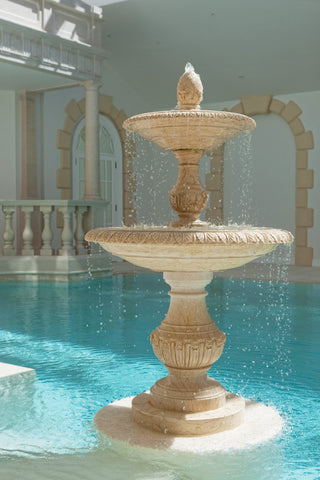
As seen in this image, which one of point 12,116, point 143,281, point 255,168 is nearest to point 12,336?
point 143,281

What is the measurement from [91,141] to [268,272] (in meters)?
3.85

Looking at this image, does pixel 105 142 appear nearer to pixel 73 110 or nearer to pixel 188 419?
pixel 73 110

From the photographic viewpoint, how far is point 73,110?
12.1 m

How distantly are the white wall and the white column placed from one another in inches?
60.6

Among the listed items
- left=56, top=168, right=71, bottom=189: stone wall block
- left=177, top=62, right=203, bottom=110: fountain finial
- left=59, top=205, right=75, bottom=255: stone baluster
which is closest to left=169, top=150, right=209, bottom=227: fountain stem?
left=177, top=62, right=203, bottom=110: fountain finial

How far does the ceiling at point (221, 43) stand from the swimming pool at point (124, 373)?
15.5ft

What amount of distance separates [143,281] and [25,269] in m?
1.96

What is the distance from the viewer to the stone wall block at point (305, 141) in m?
12.1

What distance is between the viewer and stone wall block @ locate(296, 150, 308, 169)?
12.1 meters

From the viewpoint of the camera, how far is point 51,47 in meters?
9.53

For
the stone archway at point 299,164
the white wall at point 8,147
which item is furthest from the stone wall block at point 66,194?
the stone archway at point 299,164

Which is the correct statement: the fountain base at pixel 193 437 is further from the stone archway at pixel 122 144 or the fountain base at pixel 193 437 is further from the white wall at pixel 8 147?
the stone archway at pixel 122 144

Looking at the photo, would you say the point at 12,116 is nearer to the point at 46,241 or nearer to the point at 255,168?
the point at 46,241

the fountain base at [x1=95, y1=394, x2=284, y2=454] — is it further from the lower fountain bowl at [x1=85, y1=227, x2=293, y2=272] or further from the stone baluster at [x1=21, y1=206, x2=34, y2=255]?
the stone baluster at [x1=21, y1=206, x2=34, y2=255]
